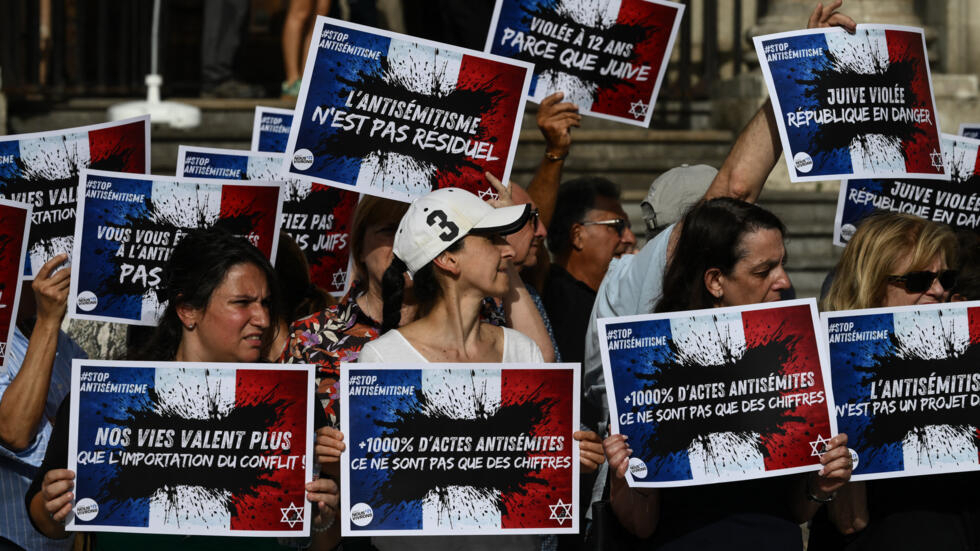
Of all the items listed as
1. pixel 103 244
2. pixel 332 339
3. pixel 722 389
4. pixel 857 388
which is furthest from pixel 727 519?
pixel 103 244

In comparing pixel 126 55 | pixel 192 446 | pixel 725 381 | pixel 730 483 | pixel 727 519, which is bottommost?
pixel 727 519

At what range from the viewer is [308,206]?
20.0ft

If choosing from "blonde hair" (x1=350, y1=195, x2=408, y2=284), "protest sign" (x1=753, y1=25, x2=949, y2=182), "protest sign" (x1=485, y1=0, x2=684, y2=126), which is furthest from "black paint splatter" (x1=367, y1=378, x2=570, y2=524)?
"protest sign" (x1=485, y1=0, x2=684, y2=126)

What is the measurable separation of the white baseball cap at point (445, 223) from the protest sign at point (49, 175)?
1.61 meters

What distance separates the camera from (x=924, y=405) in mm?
4434

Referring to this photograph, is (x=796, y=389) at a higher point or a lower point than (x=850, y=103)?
lower

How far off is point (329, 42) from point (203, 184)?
65 centimetres

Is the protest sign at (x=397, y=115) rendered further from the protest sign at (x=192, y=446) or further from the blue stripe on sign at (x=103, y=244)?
the protest sign at (x=192, y=446)

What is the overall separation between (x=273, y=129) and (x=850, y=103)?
8.33 feet

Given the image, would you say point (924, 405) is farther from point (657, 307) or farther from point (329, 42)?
point (329, 42)

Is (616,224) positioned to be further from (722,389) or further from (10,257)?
(10,257)

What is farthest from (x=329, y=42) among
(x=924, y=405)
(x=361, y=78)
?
(x=924, y=405)

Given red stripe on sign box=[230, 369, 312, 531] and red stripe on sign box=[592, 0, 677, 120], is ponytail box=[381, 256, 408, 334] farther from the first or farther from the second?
red stripe on sign box=[592, 0, 677, 120]

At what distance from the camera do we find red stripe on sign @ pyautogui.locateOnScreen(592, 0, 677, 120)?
232 inches
